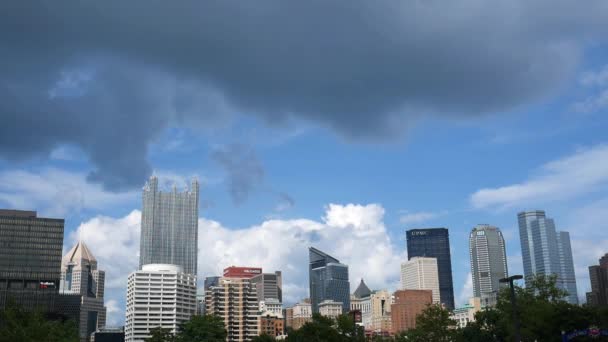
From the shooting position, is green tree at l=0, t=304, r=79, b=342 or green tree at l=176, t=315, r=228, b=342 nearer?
green tree at l=0, t=304, r=79, b=342

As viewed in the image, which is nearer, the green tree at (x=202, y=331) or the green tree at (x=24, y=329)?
the green tree at (x=24, y=329)

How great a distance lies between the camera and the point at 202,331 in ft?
356

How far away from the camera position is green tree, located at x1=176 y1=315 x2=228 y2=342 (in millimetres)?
108688

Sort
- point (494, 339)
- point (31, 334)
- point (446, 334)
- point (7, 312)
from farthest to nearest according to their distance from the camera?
point (494, 339), point (446, 334), point (7, 312), point (31, 334)

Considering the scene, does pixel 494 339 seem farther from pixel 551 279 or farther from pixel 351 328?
pixel 351 328

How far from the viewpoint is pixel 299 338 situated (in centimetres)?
10800

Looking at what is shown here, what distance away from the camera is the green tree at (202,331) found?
109m

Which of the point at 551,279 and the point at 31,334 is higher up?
the point at 551,279

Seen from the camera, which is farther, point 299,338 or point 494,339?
point 494,339

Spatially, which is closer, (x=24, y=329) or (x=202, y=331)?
(x=24, y=329)

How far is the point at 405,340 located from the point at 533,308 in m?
46.1

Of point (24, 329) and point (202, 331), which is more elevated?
point (24, 329)

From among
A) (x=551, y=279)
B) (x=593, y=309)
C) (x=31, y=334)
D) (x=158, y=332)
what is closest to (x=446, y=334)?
(x=593, y=309)

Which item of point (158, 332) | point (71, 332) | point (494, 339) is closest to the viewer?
point (158, 332)
